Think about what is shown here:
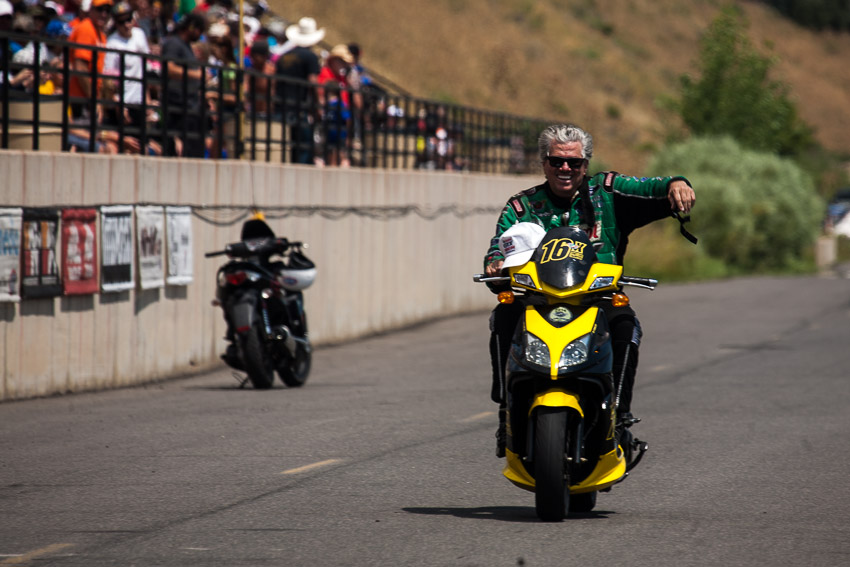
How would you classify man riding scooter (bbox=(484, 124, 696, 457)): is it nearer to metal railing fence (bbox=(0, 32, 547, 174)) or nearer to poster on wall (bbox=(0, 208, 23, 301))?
poster on wall (bbox=(0, 208, 23, 301))

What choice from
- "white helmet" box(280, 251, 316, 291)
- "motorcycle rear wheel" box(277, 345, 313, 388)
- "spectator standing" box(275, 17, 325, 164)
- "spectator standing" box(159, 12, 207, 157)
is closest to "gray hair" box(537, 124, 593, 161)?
"white helmet" box(280, 251, 316, 291)

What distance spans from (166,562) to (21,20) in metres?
12.5

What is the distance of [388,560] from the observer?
643 centimetres

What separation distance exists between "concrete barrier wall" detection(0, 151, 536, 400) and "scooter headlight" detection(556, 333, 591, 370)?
7.47 m

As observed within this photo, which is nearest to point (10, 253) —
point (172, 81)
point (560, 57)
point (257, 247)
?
point (257, 247)

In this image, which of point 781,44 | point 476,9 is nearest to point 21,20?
point 476,9

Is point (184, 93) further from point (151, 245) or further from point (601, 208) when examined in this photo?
point (601, 208)

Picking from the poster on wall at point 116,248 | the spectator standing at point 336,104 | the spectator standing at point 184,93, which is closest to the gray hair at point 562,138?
the poster on wall at point 116,248

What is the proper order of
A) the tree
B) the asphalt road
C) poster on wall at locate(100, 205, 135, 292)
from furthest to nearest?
1. the tree
2. poster on wall at locate(100, 205, 135, 292)
3. the asphalt road

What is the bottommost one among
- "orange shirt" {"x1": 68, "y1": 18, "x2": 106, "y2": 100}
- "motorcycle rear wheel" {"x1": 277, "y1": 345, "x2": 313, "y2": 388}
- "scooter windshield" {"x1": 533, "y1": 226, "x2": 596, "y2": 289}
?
"motorcycle rear wheel" {"x1": 277, "y1": 345, "x2": 313, "y2": 388}

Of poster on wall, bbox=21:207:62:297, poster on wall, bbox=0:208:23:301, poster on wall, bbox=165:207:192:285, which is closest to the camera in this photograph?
poster on wall, bbox=0:208:23:301

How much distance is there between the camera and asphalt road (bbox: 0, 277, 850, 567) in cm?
671

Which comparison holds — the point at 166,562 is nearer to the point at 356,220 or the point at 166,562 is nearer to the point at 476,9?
the point at 356,220

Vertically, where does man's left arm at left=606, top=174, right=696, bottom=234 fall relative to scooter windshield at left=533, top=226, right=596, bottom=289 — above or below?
above
